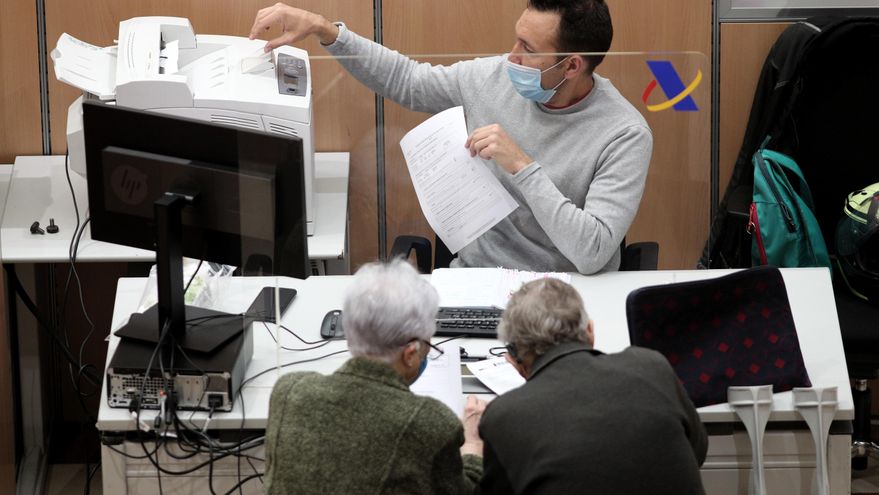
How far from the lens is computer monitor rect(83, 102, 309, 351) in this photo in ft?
7.02

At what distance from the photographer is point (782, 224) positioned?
3.15 meters

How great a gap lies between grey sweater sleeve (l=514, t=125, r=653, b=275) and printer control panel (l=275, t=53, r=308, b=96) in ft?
2.27

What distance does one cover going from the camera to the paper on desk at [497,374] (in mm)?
2230

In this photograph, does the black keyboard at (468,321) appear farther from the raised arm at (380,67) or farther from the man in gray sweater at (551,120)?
the raised arm at (380,67)

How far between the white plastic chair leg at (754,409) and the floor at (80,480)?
3.76ft

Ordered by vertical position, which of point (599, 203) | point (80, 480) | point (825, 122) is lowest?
point (80, 480)

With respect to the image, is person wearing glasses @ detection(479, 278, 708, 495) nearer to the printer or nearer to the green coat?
the green coat

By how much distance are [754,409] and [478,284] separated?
2.35 feet

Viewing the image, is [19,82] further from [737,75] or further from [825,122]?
[825,122]

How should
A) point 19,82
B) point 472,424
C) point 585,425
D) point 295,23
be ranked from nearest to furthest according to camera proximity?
point 585,425 → point 472,424 → point 295,23 → point 19,82

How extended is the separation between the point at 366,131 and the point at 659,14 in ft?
4.24

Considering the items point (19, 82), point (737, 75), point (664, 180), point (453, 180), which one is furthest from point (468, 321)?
point (19, 82)

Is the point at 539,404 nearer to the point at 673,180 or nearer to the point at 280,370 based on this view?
the point at 280,370

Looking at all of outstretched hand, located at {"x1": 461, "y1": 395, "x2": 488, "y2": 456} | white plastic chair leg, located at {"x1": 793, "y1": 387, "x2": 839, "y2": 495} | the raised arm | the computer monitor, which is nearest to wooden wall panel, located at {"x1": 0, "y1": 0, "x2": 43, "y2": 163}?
the raised arm
